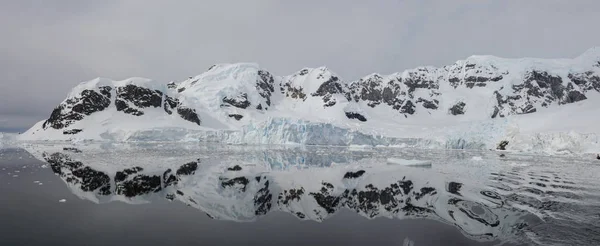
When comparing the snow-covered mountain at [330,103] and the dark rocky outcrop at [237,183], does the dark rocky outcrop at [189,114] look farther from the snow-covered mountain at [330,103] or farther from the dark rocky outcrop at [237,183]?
the dark rocky outcrop at [237,183]

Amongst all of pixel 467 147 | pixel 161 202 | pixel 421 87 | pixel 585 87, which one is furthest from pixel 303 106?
pixel 161 202

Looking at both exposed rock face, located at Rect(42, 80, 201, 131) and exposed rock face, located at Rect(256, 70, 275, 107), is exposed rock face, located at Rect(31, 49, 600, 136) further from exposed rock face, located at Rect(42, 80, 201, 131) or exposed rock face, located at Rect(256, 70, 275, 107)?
exposed rock face, located at Rect(256, 70, 275, 107)

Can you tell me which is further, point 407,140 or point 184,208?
point 407,140

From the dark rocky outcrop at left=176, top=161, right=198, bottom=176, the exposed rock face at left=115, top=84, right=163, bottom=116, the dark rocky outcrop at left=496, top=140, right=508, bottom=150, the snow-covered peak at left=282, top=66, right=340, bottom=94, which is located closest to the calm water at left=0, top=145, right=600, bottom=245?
the dark rocky outcrop at left=176, top=161, right=198, bottom=176

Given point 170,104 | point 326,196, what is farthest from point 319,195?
point 170,104

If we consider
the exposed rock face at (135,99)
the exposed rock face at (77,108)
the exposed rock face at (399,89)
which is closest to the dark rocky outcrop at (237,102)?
the exposed rock face at (135,99)

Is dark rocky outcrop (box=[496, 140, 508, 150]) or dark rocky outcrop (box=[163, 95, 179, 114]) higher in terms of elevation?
dark rocky outcrop (box=[163, 95, 179, 114])

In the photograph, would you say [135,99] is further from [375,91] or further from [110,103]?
[375,91]

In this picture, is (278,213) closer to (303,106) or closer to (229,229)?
(229,229)

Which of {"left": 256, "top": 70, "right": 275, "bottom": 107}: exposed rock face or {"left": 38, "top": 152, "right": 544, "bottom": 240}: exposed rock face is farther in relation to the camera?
{"left": 256, "top": 70, "right": 275, "bottom": 107}: exposed rock face
